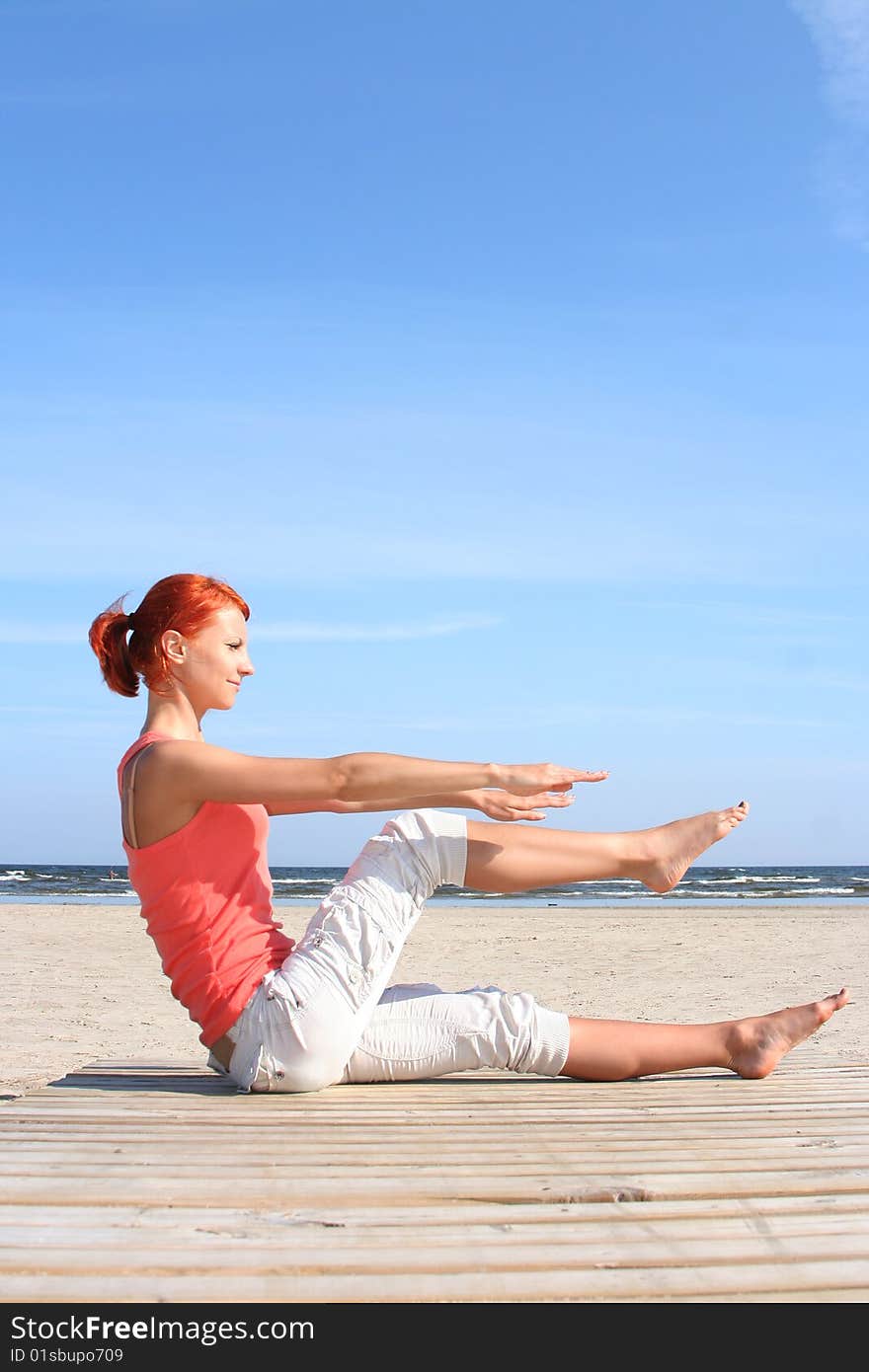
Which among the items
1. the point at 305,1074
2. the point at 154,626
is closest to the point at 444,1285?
the point at 305,1074

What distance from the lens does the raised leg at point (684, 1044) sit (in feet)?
12.9

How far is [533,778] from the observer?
11.2 feet

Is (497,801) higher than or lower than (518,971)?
higher

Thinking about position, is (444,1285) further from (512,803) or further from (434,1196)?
(512,803)

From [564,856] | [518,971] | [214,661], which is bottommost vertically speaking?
[518,971]

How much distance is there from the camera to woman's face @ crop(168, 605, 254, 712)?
3.69m

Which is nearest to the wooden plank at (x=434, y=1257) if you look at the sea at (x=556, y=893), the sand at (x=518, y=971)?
the sand at (x=518, y=971)

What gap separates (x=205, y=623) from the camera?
3686 mm

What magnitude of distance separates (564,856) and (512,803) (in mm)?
216

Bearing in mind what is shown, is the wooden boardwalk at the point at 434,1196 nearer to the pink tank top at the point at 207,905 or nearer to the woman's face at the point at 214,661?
the pink tank top at the point at 207,905

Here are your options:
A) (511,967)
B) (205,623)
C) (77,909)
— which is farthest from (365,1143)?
(77,909)

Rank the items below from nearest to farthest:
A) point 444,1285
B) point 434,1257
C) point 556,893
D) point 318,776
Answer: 1. point 444,1285
2. point 434,1257
3. point 318,776
4. point 556,893

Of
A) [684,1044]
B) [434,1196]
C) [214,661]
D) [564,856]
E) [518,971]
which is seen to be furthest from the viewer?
[518,971]
